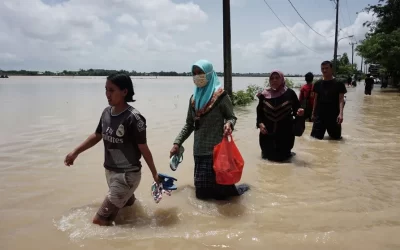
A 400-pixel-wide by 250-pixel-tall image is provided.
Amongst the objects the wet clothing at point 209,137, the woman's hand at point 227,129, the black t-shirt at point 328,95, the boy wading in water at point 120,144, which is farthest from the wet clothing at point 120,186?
the black t-shirt at point 328,95

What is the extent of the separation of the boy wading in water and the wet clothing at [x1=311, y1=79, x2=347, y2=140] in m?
4.87

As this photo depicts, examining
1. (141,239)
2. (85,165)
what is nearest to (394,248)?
(141,239)

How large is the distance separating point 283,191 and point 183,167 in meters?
1.82

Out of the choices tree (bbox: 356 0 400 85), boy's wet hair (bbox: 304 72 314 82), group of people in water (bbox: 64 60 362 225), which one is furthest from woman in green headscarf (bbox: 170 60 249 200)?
tree (bbox: 356 0 400 85)

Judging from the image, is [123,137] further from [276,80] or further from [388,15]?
[388,15]

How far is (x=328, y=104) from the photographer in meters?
6.88

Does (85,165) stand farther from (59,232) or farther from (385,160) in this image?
(385,160)

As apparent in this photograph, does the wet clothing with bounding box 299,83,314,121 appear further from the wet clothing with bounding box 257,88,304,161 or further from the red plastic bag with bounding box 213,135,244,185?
the red plastic bag with bounding box 213,135,244,185

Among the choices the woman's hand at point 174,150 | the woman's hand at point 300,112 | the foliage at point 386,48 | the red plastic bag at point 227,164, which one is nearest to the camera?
the red plastic bag at point 227,164

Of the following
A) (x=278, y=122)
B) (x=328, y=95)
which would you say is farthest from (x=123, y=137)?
(x=328, y=95)

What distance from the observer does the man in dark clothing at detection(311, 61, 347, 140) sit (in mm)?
6668

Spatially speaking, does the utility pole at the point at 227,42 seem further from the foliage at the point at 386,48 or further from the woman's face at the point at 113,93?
the foliage at the point at 386,48

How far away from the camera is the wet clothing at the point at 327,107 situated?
675 cm

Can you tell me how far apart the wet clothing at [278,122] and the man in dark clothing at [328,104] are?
169cm
